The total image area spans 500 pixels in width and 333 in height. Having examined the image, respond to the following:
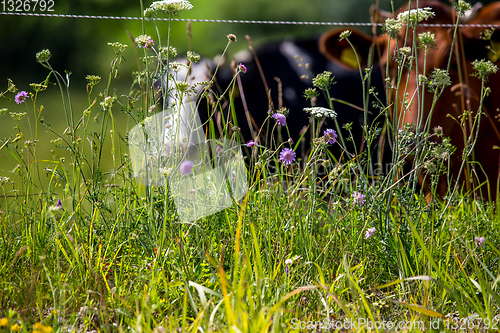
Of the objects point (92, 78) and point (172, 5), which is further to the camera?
point (92, 78)

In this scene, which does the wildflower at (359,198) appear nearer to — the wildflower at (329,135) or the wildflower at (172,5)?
the wildflower at (329,135)

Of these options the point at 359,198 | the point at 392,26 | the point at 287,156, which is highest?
the point at 392,26

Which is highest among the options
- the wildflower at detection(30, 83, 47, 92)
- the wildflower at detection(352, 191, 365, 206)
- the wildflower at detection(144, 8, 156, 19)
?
the wildflower at detection(144, 8, 156, 19)

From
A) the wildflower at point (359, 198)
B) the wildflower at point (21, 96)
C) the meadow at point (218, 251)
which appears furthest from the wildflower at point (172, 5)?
the wildflower at point (359, 198)

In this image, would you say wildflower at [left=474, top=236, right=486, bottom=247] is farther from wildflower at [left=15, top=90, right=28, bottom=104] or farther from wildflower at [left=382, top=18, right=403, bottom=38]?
wildflower at [left=15, top=90, right=28, bottom=104]

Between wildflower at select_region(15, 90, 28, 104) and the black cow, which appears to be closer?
wildflower at select_region(15, 90, 28, 104)

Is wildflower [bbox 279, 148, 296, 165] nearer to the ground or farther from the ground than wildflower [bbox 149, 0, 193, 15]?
nearer to the ground

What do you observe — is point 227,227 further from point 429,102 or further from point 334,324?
point 429,102

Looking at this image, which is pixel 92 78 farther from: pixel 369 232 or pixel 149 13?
pixel 369 232

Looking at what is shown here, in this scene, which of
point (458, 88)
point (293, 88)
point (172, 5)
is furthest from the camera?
point (293, 88)

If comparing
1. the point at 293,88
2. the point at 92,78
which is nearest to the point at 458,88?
the point at 293,88

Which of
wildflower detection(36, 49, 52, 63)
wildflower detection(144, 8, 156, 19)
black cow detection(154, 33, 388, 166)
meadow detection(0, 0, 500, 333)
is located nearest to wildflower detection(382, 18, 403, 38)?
meadow detection(0, 0, 500, 333)

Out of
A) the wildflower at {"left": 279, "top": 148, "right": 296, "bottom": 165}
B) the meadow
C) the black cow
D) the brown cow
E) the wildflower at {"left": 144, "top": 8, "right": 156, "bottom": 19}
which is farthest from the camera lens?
the black cow

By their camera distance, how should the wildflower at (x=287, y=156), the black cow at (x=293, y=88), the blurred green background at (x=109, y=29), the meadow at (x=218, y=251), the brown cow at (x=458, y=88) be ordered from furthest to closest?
the blurred green background at (x=109, y=29), the black cow at (x=293, y=88), the brown cow at (x=458, y=88), the wildflower at (x=287, y=156), the meadow at (x=218, y=251)
